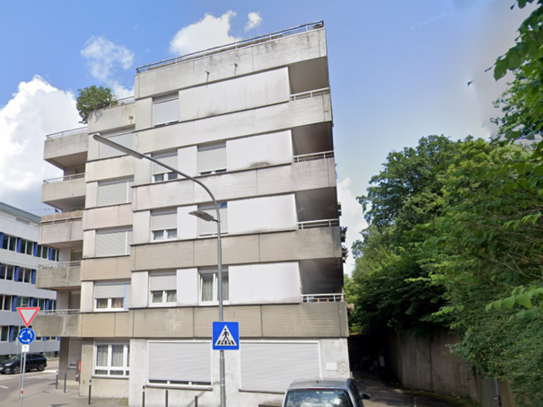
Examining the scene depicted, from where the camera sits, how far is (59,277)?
75.3 ft

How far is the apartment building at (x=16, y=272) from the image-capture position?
128ft

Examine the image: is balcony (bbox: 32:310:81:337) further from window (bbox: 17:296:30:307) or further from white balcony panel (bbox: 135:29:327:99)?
window (bbox: 17:296:30:307)

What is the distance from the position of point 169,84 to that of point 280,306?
37.3 ft

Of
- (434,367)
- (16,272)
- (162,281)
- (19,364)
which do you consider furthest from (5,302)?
(434,367)

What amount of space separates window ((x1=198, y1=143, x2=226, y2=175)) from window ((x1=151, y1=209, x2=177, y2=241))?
7.45ft

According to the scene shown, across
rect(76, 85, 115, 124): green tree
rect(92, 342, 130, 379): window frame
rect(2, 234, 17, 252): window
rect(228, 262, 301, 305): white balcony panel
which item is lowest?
rect(92, 342, 130, 379): window frame

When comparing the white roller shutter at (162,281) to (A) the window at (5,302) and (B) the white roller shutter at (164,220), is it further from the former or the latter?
(A) the window at (5,302)

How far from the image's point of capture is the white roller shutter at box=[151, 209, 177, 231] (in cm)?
1867

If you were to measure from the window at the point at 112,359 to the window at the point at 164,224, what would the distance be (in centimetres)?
547

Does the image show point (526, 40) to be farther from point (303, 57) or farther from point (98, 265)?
point (98, 265)

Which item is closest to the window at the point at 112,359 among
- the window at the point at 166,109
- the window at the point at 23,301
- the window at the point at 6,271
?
the window at the point at 166,109

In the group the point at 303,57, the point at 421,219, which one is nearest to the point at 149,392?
the point at 303,57

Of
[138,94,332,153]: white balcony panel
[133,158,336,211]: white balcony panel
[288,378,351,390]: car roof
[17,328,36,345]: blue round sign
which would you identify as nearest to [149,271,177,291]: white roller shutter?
[133,158,336,211]: white balcony panel

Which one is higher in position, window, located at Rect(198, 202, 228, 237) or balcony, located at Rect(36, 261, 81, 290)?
window, located at Rect(198, 202, 228, 237)
